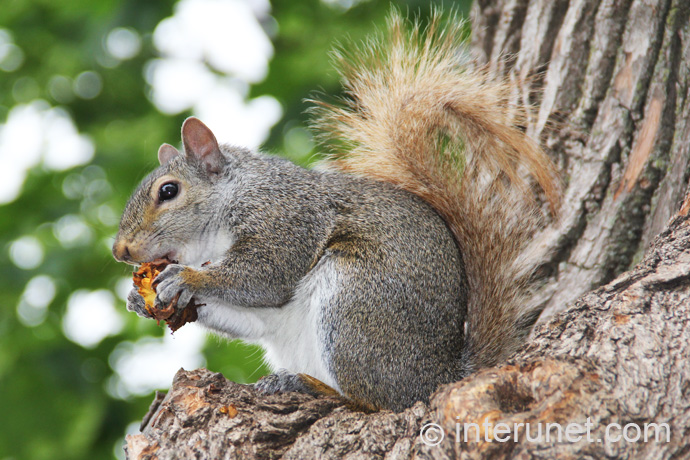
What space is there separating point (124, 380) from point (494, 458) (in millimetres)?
3292

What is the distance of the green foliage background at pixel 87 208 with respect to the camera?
3451mm

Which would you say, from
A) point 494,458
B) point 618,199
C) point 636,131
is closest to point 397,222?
point 618,199

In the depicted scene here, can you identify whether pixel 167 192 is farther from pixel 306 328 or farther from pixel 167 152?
pixel 306 328

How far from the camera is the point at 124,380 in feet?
13.5

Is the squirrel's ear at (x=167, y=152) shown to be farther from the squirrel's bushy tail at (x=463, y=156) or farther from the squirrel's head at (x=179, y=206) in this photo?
the squirrel's bushy tail at (x=463, y=156)

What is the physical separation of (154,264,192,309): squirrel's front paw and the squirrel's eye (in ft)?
1.14

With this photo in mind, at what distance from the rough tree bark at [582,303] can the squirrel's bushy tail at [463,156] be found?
0.18 meters

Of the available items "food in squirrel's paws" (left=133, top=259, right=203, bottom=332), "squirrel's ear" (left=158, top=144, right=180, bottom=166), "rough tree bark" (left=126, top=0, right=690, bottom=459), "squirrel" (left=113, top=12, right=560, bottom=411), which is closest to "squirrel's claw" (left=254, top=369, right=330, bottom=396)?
"squirrel" (left=113, top=12, right=560, bottom=411)

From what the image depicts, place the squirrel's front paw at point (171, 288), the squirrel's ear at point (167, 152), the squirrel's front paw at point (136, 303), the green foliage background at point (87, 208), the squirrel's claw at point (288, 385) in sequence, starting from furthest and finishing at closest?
the green foliage background at point (87, 208) < the squirrel's ear at point (167, 152) < the squirrel's front paw at point (136, 303) < the squirrel's front paw at point (171, 288) < the squirrel's claw at point (288, 385)

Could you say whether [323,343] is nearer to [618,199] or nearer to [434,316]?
[434,316]

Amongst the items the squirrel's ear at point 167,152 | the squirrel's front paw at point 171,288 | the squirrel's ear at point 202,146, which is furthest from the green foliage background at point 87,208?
A: the squirrel's front paw at point 171,288

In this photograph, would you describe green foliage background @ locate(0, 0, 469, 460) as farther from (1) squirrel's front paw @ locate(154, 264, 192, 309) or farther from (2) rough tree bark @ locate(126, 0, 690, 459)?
(1) squirrel's front paw @ locate(154, 264, 192, 309)

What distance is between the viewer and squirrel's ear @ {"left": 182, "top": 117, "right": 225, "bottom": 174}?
2607 millimetres

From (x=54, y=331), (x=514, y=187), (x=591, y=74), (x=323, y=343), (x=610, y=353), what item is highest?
(x=591, y=74)
